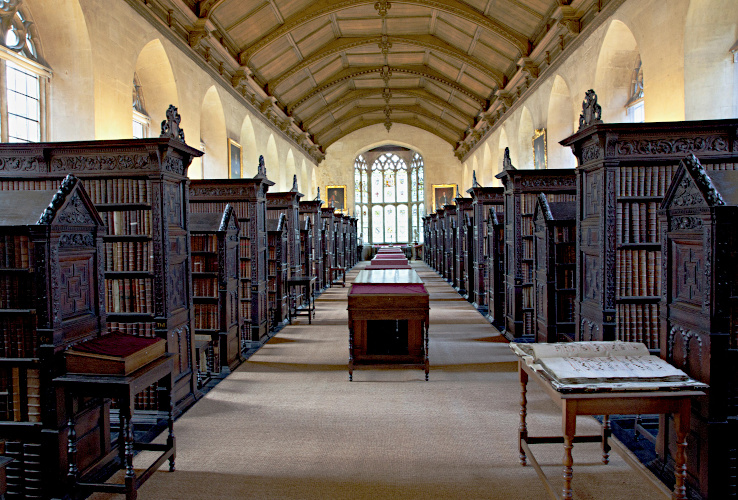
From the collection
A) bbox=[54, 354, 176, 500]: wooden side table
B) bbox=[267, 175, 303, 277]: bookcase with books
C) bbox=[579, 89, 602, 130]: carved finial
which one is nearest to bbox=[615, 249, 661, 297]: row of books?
bbox=[579, 89, 602, 130]: carved finial

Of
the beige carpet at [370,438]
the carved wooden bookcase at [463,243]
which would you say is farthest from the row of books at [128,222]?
the carved wooden bookcase at [463,243]

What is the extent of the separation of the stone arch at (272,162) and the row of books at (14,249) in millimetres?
15279

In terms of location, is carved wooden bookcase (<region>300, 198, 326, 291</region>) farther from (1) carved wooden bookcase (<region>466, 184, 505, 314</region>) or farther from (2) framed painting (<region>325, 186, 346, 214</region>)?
(2) framed painting (<region>325, 186, 346, 214</region>)

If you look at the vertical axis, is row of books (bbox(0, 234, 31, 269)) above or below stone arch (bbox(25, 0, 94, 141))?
below

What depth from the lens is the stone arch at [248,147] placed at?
15578mm

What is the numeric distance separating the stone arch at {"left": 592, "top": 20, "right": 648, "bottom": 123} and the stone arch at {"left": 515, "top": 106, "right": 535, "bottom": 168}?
5127mm

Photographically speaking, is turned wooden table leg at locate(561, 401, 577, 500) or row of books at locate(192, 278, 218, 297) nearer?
turned wooden table leg at locate(561, 401, 577, 500)

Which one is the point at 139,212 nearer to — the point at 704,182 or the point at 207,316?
the point at 207,316

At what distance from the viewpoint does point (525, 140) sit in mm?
15391

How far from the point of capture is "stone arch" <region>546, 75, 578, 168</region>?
1230 centimetres

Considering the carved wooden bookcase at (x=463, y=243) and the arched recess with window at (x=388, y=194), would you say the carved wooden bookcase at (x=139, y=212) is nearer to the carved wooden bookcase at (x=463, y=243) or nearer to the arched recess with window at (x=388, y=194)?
the carved wooden bookcase at (x=463, y=243)

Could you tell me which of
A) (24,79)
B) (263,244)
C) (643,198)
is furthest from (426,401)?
(24,79)

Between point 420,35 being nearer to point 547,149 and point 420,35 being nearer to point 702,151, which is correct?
point 547,149

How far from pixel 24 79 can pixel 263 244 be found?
3978mm
